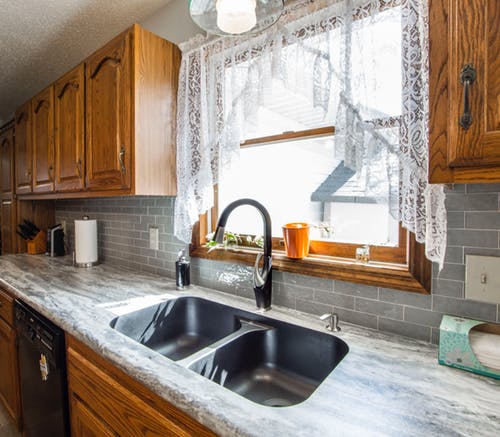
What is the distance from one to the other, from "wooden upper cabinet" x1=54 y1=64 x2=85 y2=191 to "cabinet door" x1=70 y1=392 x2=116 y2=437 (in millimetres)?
1178

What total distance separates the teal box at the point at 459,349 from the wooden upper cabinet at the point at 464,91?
0.42 m

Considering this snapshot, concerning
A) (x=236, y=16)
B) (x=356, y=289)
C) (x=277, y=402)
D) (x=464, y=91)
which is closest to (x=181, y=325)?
(x=277, y=402)

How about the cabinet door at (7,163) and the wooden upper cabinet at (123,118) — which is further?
the cabinet door at (7,163)

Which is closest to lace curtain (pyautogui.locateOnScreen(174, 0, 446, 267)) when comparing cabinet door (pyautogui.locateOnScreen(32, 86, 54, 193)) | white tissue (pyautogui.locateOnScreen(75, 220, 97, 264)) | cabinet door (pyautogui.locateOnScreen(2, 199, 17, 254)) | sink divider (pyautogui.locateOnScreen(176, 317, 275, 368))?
sink divider (pyautogui.locateOnScreen(176, 317, 275, 368))

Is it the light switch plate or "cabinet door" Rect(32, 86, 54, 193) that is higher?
"cabinet door" Rect(32, 86, 54, 193)

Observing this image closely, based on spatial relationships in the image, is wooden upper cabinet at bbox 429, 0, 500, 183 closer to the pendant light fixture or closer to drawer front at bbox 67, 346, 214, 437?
the pendant light fixture

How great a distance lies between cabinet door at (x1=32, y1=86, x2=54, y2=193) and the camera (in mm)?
2150

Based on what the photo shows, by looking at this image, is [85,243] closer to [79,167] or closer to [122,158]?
[79,167]

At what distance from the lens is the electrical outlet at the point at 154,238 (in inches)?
72.9

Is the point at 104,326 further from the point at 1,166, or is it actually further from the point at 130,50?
the point at 1,166

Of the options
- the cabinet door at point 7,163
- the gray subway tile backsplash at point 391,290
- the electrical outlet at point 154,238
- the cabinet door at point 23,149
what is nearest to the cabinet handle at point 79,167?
the gray subway tile backsplash at point 391,290

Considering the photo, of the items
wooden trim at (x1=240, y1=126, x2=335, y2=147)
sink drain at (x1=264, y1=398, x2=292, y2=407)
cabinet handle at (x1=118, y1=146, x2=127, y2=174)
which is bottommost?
sink drain at (x1=264, y1=398, x2=292, y2=407)

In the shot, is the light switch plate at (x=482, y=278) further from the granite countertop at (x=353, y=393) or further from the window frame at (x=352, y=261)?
the granite countertop at (x=353, y=393)

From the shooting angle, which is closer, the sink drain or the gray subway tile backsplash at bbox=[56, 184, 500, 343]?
the gray subway tile backsplash at bbox=[56, 184, 500, 343]
